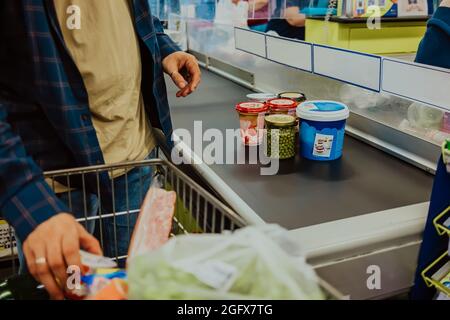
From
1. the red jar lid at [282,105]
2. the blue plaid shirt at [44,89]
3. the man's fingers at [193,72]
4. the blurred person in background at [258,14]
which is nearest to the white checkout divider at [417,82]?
the red jar lid at [282,105]

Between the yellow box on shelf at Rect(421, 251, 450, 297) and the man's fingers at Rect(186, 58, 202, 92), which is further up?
the man's fingers at Rect(186, 58, 202, 92)

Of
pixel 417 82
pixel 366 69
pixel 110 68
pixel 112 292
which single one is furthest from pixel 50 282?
pixel 366 69

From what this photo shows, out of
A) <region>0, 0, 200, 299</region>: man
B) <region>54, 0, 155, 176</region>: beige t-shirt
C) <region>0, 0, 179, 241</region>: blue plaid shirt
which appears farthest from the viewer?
<region>54, 0, 155, 176</region>: beige t-shirt

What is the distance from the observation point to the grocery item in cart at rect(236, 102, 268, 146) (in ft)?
4.76

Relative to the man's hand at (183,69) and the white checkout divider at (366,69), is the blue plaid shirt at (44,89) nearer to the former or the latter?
the man's hand at (183,69)

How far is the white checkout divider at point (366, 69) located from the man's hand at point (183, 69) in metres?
0.53

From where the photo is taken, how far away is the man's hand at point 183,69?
134 cm

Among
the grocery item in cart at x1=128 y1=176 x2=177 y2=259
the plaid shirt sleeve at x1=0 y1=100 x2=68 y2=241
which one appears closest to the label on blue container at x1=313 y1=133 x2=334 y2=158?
the grocery item in cart at x1=128 y1=176 x2=177 y2=259

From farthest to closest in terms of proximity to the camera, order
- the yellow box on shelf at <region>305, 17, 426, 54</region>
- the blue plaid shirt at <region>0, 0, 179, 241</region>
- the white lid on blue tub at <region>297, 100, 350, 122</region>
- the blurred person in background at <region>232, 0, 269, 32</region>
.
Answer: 1. the blurred person in background at <region>232, 0, 269, 32</region>
2. the yellow box on shelf at <region>305, 17, 426, 54</region>
3. the white lid on blue tub at <region>297, 100, 350, 122</region>
4. the blue plaid shirt at <region>0, 0, 179, 241</region>

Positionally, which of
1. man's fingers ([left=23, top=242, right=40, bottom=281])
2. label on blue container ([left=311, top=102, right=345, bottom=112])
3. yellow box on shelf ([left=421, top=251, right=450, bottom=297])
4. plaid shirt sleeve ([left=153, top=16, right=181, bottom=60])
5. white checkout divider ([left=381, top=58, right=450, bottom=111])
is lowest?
yellow box on shelf ([left=421, top=251, right=450, bottom=297])

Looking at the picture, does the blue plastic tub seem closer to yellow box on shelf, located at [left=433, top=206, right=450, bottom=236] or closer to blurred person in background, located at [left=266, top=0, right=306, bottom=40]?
yellow box on shelf, located at [left=433, top=206, right=450, bottom=236]

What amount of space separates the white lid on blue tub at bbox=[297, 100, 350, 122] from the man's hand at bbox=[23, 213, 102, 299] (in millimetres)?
792

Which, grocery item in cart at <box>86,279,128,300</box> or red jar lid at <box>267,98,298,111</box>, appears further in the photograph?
red jar lid at <box>267,98,298,111</box>

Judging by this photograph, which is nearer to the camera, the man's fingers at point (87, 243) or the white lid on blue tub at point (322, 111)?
the man's fingers at point (87, 243)
